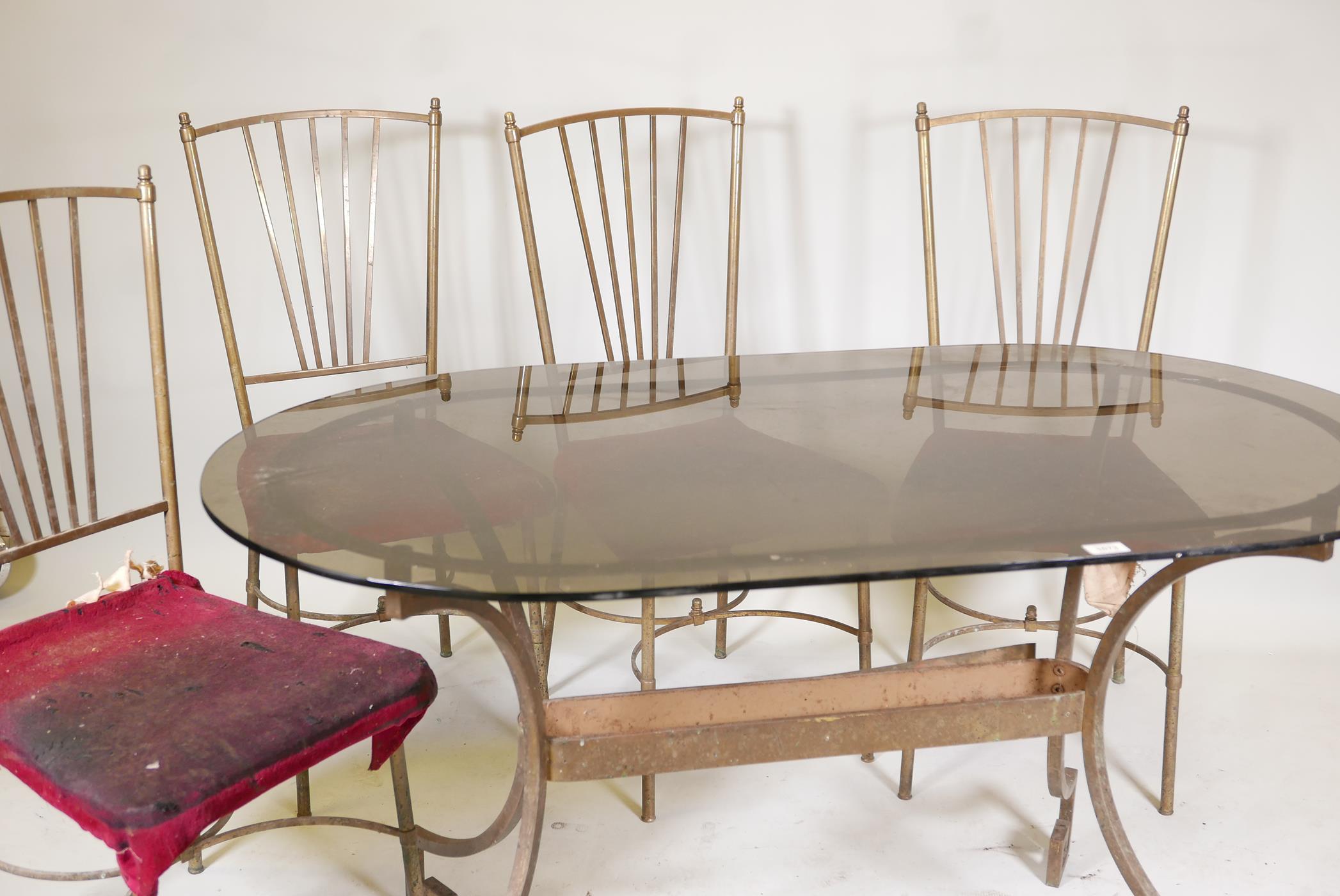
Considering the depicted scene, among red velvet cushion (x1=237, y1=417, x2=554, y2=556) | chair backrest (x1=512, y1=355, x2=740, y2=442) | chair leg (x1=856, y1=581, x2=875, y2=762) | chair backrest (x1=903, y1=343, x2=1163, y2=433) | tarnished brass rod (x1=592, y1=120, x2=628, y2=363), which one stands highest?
tarnished brass rod (x1=592, y1=120, x2=628, y2=363)

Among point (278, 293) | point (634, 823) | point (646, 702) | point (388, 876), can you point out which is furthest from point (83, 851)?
point (278, 293)

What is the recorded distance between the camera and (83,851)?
6.23 feet

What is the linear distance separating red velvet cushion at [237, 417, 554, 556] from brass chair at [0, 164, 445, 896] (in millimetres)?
247

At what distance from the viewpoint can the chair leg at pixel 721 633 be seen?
2.47 metres

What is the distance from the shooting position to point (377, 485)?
1354 millimetres

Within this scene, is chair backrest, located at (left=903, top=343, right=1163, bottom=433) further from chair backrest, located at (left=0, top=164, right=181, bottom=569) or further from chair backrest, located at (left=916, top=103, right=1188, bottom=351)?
chair backrest, located at (left=0, top=164, right=181, bottom=569)

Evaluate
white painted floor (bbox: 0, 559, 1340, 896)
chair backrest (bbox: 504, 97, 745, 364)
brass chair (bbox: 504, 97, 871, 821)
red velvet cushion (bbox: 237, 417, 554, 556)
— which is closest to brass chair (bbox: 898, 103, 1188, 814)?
white painted floor (bbox: 0, 559, 1340, 896)

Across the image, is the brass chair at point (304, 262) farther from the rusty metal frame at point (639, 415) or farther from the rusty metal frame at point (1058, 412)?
the rusty metal frame at point (1058, 412)

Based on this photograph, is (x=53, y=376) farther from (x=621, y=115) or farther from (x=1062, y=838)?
(x=1062, y=838)

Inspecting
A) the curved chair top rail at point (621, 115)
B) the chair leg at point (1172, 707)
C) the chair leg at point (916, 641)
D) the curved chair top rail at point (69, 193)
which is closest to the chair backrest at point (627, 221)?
the curved chair top rail at point (621, 115)

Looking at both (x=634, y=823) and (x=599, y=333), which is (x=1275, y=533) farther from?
(x=599, y=333)

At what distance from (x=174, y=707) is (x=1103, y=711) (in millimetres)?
1156

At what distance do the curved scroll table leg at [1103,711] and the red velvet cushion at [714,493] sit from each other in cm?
40

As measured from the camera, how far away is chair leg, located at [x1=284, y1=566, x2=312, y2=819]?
186 centimetres
